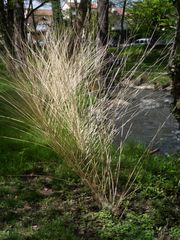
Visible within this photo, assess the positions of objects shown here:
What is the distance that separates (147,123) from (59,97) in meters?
3.45

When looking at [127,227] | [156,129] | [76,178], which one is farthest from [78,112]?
[156,129]

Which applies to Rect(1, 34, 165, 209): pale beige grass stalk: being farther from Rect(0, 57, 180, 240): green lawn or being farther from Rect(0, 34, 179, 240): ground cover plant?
Rect(0, 57, 180, 240): green lawn

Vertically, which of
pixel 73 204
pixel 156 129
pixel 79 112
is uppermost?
pixel 79 112

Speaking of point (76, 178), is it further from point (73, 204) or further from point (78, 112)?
point (78, 112)

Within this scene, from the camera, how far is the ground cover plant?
2672 millimetres

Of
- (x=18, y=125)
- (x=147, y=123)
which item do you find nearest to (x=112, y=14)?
(x=147, y=123)

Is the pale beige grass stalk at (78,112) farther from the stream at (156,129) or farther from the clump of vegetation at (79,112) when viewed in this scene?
the stream at (156,129)

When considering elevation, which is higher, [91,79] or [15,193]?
[91,79]

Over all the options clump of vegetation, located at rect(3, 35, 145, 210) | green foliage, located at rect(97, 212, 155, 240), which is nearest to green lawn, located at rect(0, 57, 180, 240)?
green foliage, located at rect(97, 212, 155, 240)

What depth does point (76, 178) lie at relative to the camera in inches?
137

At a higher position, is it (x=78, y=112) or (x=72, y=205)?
(x=78, y=112)

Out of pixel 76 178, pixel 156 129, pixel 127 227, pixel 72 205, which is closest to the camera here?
pixel 127 227

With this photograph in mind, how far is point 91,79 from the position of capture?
11.7ft

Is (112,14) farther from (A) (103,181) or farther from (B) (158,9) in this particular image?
(A) (103,181)
